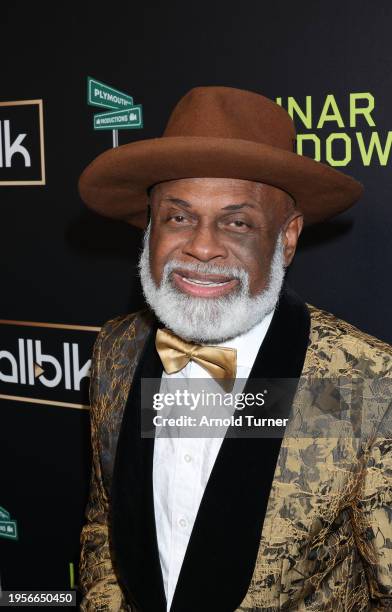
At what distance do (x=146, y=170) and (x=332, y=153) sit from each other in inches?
24.8

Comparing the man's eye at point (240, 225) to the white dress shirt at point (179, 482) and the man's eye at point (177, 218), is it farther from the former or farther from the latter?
the white dress shirt at point (179, 482)

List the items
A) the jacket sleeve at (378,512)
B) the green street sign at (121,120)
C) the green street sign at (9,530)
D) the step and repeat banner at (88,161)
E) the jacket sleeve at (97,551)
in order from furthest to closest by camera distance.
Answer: the green street sign at (9,530) → the green street sign at (121,120) → the step and repeat banner at (88,161) → the jacket sleeve at (97,551) → the jacket sleeve at (378,512)

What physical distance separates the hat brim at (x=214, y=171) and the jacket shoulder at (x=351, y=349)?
0.25m

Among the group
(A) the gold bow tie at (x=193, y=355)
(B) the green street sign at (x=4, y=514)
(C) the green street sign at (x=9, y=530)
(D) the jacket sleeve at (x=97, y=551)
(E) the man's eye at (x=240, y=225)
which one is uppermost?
(E) the man's eye at (x=240, y=225)

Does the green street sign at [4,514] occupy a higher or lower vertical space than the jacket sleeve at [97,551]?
lower

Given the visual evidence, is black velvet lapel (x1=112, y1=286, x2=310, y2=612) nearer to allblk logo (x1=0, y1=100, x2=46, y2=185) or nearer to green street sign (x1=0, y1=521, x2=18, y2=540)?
allblk logo (x1=0, y1=100, x2=46, y2=185)

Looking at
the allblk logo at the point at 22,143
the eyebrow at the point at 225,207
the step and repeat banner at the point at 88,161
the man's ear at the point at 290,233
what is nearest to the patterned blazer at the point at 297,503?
the man's ear at the point at 290,233

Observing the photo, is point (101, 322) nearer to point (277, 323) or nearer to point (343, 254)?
point (343, 254)

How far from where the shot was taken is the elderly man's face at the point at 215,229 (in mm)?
1181

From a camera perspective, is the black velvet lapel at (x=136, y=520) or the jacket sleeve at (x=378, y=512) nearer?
the jacket sleeve at (x=378, y=512)

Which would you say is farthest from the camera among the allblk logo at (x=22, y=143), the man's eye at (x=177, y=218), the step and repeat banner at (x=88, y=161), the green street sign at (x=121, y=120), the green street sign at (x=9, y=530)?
the green street sign at (x=9, y=530)

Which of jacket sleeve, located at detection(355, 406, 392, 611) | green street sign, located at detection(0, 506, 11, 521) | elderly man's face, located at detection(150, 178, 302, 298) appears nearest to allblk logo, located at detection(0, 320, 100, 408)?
green street sign, located at detection(0, 506, 11, 521)

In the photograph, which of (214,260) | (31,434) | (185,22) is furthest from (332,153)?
(31,434)

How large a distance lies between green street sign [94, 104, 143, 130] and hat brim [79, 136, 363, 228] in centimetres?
54
